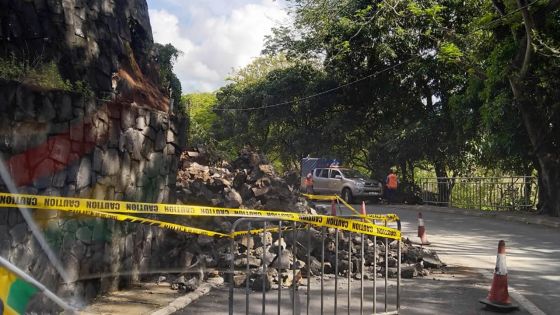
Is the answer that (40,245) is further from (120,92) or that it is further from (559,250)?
(559,250)

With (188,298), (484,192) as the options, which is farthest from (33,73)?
(484,192)

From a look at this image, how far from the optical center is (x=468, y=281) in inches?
317

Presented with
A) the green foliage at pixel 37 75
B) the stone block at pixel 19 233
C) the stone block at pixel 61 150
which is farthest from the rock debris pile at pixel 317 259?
the green foliage at pixel 37 75

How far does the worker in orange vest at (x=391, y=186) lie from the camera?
25953 mm

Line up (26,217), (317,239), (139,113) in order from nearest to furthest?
1. (26,217)
2. (139,113)
3. (317,239)

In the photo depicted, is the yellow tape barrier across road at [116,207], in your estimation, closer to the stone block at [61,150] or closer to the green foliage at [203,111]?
the stone block at [61,150]

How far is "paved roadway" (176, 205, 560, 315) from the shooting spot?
20.9ft

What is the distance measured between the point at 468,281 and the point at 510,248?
3891mm

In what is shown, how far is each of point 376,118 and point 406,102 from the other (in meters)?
2.38

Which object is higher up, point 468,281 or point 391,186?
point 391,186

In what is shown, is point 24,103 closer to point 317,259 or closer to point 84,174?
point 84,174

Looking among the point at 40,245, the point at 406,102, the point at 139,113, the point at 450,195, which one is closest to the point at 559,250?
the point at 139,113

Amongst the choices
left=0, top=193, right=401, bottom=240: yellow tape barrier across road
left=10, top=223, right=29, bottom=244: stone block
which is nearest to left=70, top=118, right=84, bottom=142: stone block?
left=10, top=223, right=29, bottom=244: stone block

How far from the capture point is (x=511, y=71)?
645 inches
